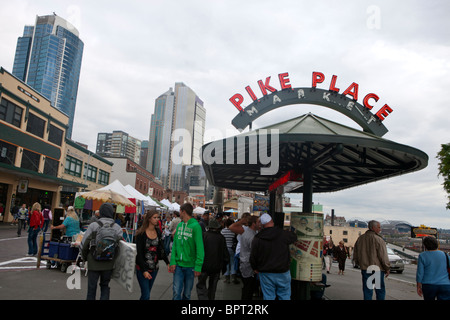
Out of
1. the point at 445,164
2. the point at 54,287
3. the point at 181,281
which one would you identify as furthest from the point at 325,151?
the point at 445,164

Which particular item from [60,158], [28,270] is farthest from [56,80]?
[28,270]

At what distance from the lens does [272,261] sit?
16.6 ft

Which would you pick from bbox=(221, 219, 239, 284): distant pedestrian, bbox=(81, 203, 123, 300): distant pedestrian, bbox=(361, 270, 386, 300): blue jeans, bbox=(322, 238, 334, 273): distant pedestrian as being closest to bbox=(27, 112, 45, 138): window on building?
bbox=(221, 219, 239, 284): distant pedestrian

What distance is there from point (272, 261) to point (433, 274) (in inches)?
111

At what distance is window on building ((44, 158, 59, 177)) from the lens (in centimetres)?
3163

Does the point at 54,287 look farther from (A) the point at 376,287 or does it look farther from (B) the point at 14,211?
(B) the point at 14,211

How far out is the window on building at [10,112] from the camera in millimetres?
→ 24812

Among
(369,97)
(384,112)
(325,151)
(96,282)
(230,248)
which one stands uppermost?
(369,97)

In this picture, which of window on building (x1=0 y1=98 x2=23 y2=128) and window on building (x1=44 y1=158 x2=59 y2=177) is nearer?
window on building (x1=0 y1=98 x2=23 y2=128)

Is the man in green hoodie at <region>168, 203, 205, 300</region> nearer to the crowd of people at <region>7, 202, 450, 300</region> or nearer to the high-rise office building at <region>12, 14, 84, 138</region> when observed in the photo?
the crowd of people at <region>7, 202, 450, 300</region>

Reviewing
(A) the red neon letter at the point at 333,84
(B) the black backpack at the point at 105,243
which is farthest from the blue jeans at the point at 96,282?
(A) the red neon letter at the point at 333,84

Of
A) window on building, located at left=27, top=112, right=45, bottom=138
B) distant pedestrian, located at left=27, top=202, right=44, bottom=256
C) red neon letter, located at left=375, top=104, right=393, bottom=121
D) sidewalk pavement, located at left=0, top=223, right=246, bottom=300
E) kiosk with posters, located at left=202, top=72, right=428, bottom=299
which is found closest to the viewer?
sidewalk pavement, located at left=0, top=223, right=246, bottom=300

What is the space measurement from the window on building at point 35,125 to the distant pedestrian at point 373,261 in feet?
99.9

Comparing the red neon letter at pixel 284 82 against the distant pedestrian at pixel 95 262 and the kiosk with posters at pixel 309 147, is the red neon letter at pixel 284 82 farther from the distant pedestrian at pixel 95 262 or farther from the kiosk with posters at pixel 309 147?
the distant pedestrian at pixel 95 262
